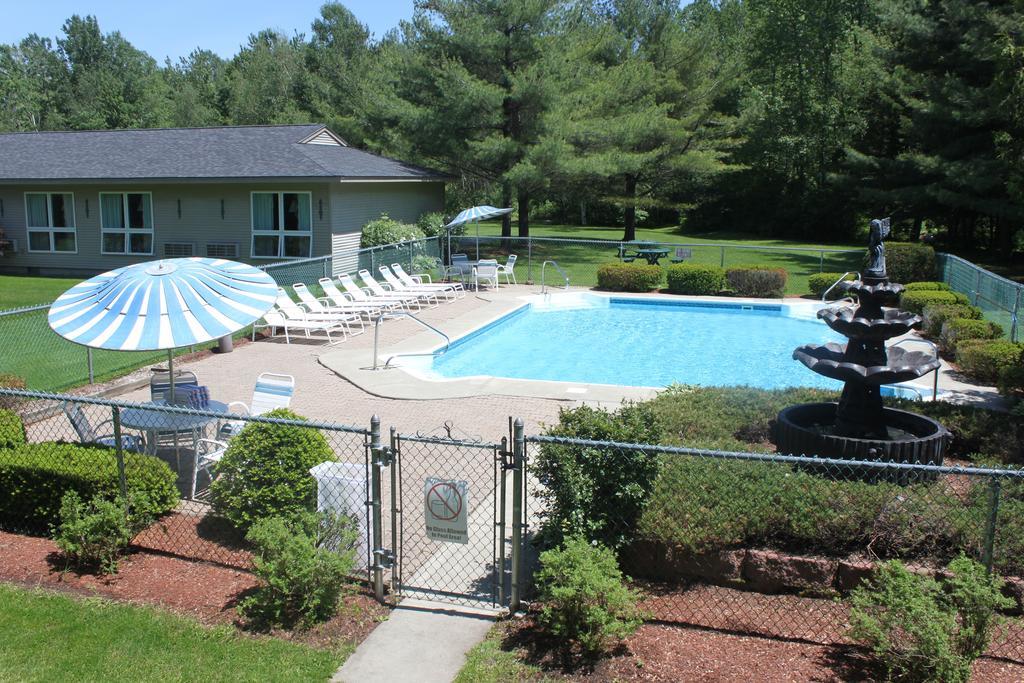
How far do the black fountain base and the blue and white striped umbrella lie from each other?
5092mm

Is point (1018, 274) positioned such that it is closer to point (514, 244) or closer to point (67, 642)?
point (514, 244)

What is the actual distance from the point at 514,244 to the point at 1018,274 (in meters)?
17.0

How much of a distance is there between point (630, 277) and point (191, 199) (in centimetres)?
1282

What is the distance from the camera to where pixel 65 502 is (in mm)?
6570

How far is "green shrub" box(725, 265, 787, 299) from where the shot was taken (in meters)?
22.5

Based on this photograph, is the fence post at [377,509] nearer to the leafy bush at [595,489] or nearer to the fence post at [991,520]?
the leafy bush at [595,489]

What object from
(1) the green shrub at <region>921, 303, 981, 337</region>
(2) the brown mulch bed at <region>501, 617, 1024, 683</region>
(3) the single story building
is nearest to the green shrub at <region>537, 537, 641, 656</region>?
(2) the brown mulch bed at <region>501, 617, 1024, 683</region>

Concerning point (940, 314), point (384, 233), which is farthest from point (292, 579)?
point (384, 233)

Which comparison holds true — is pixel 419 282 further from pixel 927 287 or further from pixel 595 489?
pixel 595 489

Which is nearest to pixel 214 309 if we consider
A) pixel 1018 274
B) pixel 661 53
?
pixel 1018 274

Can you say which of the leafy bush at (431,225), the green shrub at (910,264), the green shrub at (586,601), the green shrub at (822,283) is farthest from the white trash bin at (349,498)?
the leafy bush at (431,225)

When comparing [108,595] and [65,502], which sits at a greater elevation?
[65,502]

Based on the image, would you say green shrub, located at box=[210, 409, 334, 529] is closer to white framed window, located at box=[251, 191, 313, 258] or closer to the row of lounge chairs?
the row of lounge chairs

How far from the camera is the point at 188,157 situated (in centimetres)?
2552
